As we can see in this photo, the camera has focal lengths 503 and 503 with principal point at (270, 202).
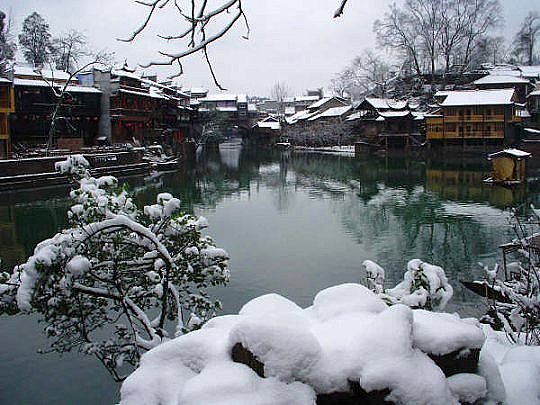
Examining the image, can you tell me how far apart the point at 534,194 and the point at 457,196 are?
3.04 m

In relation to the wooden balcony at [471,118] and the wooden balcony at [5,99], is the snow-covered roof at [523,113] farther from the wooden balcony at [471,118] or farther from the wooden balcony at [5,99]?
A: the wooden balcony at [5,99]

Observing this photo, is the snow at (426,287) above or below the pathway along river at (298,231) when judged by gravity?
above

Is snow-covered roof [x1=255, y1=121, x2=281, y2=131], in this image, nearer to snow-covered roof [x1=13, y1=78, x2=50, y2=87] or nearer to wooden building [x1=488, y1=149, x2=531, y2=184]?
snow-covered roof [x1=13, y1=78, x2=50, y2=87]

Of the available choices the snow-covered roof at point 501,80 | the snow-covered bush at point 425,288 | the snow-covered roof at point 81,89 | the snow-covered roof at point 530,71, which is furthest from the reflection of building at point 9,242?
the snow-covered roof at point 530,71

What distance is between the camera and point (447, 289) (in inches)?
200

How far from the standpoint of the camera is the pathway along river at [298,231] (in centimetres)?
740

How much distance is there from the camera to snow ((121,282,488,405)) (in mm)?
2369

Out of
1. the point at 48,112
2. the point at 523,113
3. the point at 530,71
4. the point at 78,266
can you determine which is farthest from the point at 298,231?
the point at 530,71

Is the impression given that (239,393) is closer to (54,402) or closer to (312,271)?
(54,402)

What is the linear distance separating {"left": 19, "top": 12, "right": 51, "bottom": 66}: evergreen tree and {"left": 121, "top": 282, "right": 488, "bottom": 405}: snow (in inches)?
1880

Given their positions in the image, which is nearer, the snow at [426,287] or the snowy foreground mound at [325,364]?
the snowy foreground mound at [325,364]

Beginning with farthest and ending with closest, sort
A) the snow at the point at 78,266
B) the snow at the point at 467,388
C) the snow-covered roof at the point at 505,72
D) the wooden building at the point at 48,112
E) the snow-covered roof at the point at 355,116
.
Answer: the snow-covered roof at the point at 505,72
the snow-covered roof at the point at 355,116
the wooden building at the point at 48,112
the snow at the point at 78,266
the snow at the point at 467,388

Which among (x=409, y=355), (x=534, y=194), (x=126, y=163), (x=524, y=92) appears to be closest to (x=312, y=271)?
(x=409, y=355)

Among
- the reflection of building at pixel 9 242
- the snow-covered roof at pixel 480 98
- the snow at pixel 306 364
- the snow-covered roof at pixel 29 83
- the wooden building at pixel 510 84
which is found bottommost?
the reflection of building at pixel 9 242
